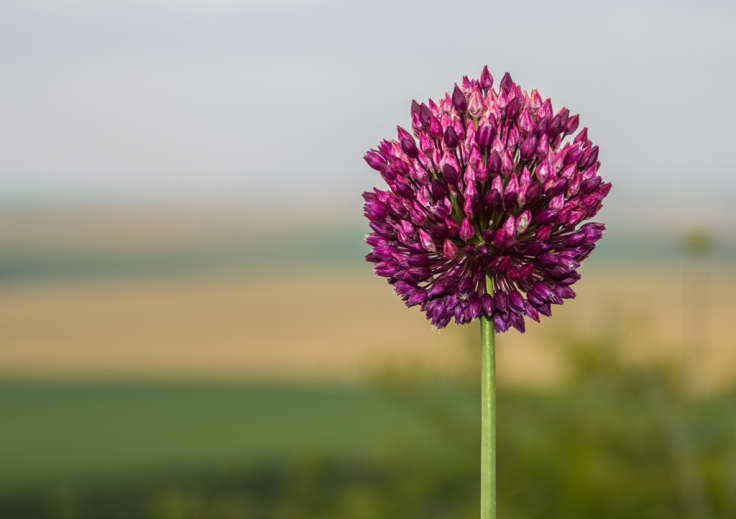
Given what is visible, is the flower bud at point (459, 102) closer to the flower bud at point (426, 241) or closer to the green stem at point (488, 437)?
the flower bud at point (426, 241)

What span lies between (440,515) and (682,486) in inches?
129

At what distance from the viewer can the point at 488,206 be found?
257 cm

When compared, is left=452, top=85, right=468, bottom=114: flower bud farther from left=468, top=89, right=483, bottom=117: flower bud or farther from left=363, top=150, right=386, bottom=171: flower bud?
left=363, top=150, right=386, bottom=171: flower bud

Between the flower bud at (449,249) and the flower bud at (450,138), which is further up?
the flower bud at (450,138)

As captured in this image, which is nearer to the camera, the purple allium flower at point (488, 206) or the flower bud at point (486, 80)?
the purple allium flower at point (488, 206)

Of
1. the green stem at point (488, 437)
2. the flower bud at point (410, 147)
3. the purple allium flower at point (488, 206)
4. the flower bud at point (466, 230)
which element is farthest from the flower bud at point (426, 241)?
the green stem at point (488, 437)

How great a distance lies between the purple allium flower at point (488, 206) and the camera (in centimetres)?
257

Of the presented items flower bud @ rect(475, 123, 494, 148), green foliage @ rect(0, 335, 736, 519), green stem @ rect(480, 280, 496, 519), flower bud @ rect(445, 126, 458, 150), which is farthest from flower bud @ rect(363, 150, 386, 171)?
green foliage @ rect(0, 335, 736, 519)

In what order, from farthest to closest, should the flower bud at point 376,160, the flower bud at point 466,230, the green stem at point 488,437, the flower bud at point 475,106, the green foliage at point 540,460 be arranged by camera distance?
1. the green foliage at point 540,460
2. the flower bud at point 376,160
3. the flower bud at point 475,106
4. the flower bud at point 466,230
5. the green stem at point 488,437

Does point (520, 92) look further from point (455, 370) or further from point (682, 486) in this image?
point (455, 370)

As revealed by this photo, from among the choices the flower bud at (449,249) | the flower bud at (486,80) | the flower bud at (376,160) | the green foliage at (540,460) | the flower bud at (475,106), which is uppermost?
the flower bud at (486,80)

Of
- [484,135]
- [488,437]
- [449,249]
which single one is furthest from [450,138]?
[488,437]

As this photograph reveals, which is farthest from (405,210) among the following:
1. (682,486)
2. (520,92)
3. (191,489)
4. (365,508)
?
(191,489)

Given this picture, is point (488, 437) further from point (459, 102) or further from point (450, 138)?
point (459, 102)
